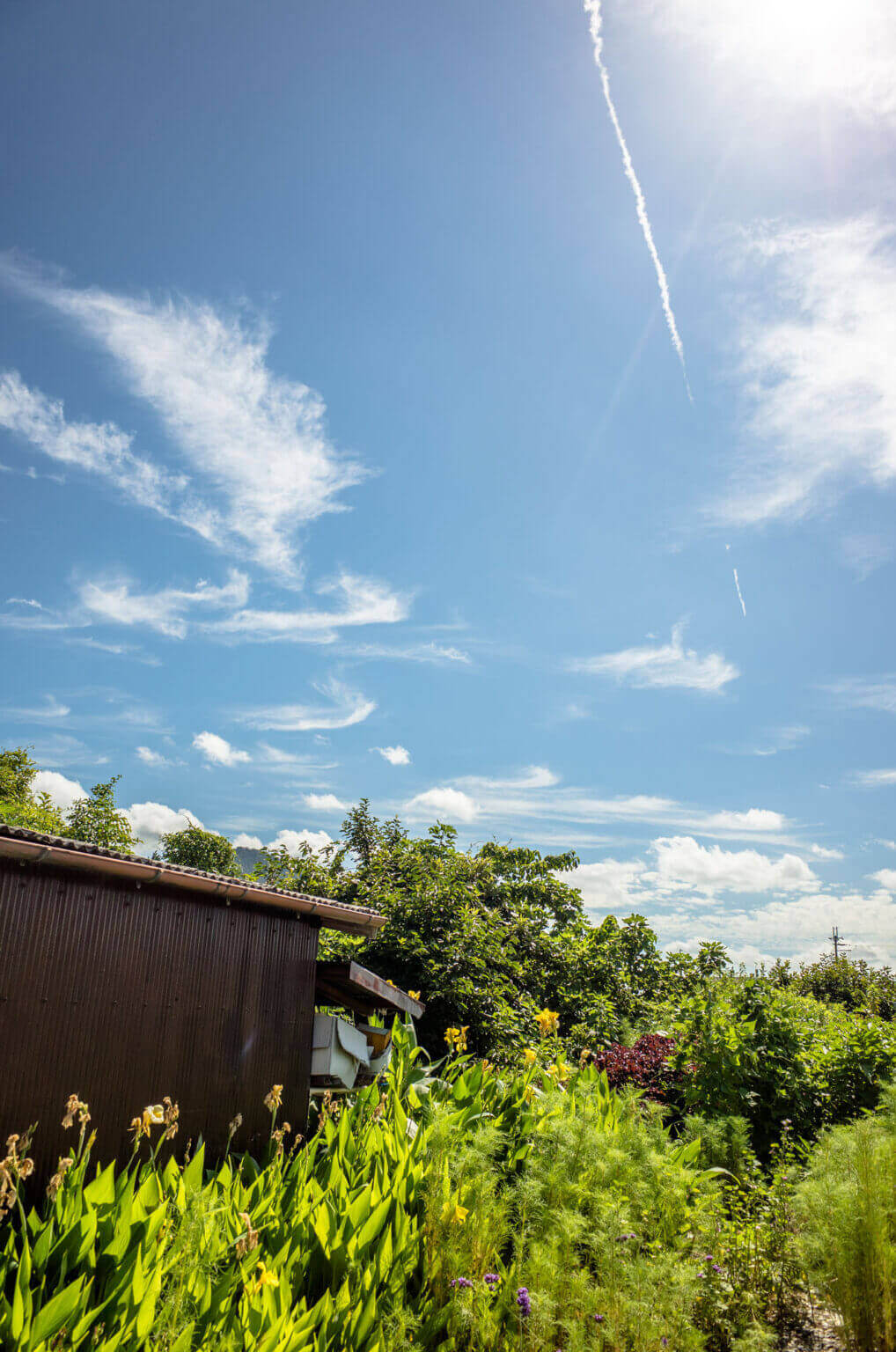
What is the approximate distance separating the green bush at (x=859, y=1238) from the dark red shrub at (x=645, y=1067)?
4888 mm

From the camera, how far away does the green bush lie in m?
3.55

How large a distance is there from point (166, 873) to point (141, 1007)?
94 centimetres

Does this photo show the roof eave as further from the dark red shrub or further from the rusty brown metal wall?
the dark red shrub

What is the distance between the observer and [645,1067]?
9586 millimetres

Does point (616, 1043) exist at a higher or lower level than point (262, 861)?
lower

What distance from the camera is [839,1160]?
4.57 metres

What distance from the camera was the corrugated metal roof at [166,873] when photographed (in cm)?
482

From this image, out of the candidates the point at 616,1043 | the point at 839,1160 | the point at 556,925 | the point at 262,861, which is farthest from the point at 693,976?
the point at 839,1160

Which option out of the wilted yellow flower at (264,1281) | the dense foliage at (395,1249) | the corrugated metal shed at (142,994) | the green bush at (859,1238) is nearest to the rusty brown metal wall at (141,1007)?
the corrugated metal shed at (142,994)

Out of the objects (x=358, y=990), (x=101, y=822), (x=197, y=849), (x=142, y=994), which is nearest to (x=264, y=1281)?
(x=142, y=994)

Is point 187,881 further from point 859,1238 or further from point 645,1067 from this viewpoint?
point 645,1067

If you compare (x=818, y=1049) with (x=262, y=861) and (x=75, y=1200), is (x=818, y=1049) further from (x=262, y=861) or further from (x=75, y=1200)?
(x=262, y=861)

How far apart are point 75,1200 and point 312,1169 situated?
188cm

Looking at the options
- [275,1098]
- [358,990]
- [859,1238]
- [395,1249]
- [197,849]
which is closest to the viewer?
[859,1238]
